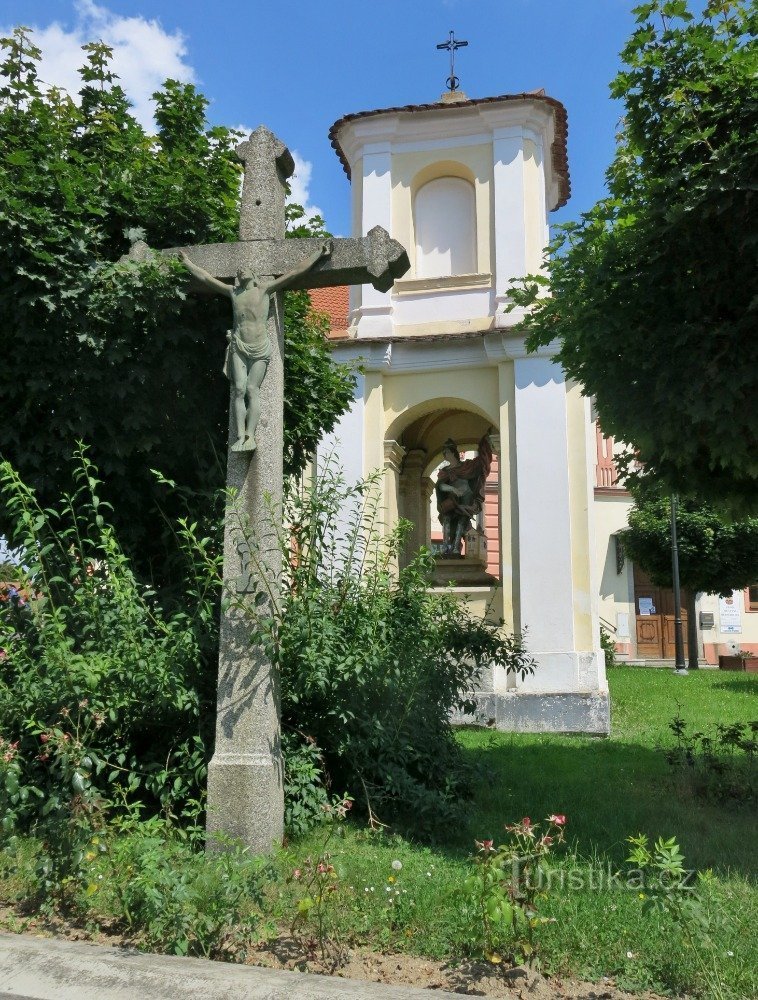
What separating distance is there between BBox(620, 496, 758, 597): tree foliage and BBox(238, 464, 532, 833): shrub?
16.6m

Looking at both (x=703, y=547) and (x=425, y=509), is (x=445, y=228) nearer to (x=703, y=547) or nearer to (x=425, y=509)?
(x=425, y=509)

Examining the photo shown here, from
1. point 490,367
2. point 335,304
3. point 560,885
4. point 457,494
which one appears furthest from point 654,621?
point 560,885

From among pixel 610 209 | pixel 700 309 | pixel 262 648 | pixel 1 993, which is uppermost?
pixel 610 209

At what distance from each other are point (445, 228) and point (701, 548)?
12.4 meters

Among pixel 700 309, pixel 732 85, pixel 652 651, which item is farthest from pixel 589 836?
pixel 652 651

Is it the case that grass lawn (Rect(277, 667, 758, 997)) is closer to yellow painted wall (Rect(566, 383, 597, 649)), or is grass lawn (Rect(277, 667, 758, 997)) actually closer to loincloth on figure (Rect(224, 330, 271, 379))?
loincloth on figure (Rect(224, 330, 271, 379))

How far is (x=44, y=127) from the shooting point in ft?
19.9

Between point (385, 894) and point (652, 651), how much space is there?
1059 inches

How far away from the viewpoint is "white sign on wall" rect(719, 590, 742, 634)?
2972 cm

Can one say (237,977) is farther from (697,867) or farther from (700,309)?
(700,309)

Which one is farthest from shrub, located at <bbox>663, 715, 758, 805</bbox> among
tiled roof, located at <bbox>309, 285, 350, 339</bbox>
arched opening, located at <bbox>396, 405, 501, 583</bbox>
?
tiled roof, located at <bbox>309, 285, 350, 339</bbox>

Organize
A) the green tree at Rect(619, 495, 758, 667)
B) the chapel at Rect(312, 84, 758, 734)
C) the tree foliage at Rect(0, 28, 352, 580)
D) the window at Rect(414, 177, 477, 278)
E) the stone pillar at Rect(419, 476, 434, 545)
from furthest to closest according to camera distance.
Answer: the green tree at Rect(619, 495, 758, 667), the stone pillar at Rect(419, 476, 434, 545), the window at Rect(414, 177, 477, 278), the chapel at Rect(312, 84, 758, 734), the tree foliage at Rect(0, 28, 352, 580)

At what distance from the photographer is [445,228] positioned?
12516 millimetres

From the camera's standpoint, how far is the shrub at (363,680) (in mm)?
4980
